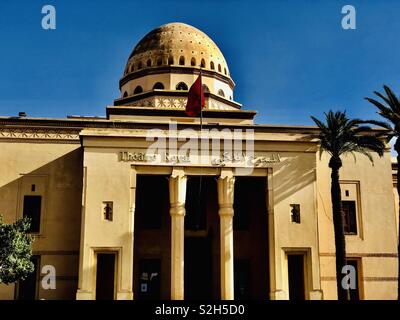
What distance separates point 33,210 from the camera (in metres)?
29.3

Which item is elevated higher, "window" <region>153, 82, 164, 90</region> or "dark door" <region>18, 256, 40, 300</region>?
"window" <region>153, 82, 164, 90</region>

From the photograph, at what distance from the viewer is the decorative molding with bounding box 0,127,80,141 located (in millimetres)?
30422

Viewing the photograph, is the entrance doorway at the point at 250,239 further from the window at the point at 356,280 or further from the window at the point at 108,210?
the window at the point at 108,210

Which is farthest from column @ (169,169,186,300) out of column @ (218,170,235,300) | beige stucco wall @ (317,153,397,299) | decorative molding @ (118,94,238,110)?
Result: decorative molding @ (118,94,238,110)

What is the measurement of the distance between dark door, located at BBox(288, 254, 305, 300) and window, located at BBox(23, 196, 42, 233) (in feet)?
A: 41.9

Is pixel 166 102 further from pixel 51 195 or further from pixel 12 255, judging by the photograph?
pixel 12 255

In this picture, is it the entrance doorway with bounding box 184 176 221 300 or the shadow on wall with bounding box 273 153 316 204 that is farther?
the entrance doorway with bounding box 184 176 221 300

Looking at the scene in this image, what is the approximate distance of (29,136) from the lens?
100 ft

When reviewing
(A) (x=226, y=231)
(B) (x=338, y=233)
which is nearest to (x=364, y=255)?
(B) (x=338, y=233)

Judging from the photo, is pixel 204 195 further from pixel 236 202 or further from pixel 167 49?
pixel 167 49

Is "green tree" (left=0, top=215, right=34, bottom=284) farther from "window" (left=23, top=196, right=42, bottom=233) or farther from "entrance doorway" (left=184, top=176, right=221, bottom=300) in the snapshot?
"entrance doorway" (left=184, top=176, right=221, bottom=300)

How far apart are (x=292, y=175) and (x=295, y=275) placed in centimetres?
524

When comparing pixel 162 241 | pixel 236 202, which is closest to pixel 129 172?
pixel 162 241

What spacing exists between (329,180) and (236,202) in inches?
198
